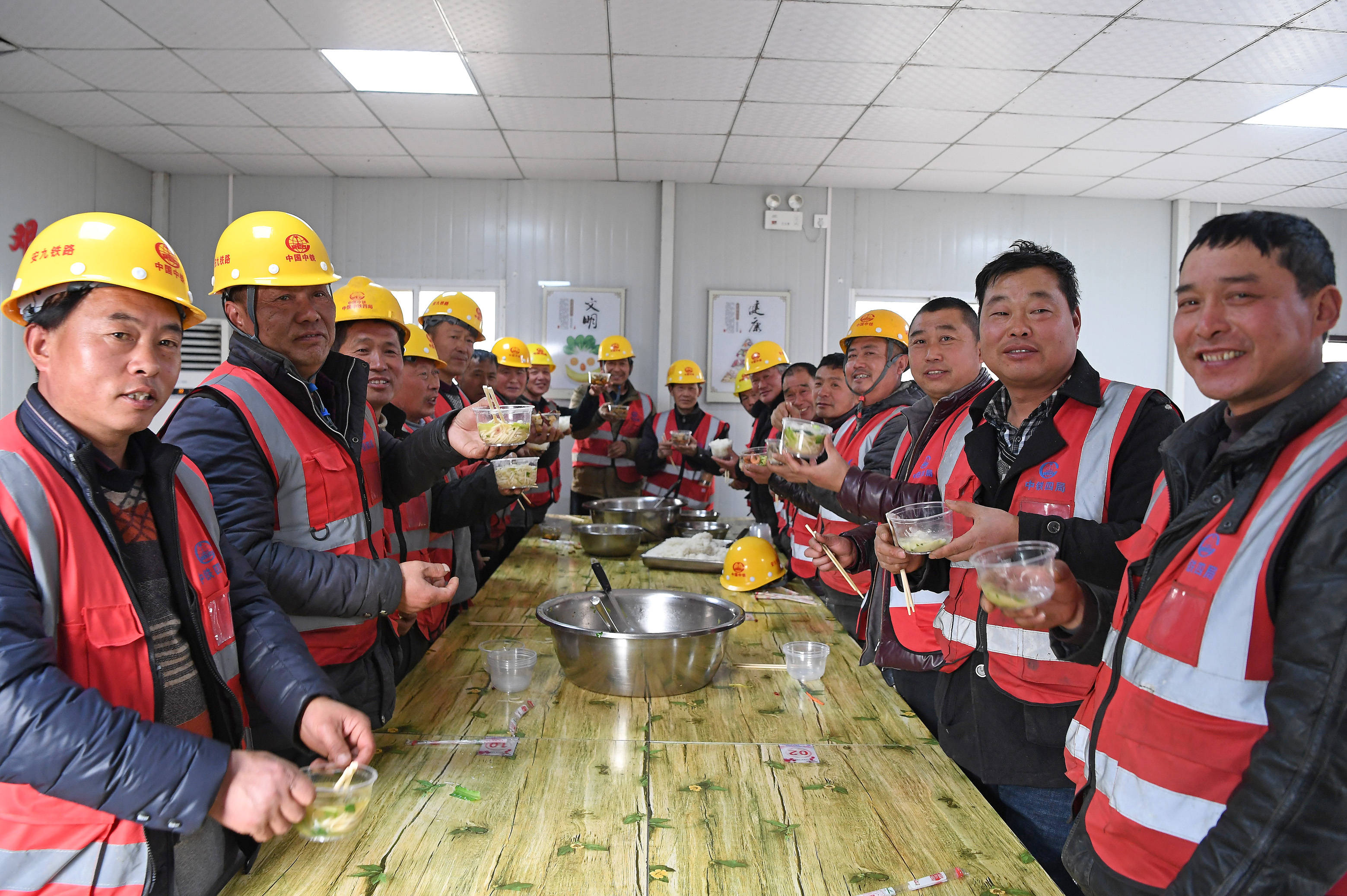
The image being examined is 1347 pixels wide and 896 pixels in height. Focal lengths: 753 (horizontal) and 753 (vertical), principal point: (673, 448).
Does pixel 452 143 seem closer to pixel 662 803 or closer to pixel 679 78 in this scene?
pixel 679 78

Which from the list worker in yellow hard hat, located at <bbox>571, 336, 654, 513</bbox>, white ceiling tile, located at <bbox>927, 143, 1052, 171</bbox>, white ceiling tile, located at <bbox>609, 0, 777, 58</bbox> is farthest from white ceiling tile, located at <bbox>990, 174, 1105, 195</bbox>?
worker in yellow hard hat, located at <bbox>571, 336, 654, 513</bbox>

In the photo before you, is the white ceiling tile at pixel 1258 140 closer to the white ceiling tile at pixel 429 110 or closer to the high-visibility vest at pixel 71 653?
the white ceiling tile at pixel 429 110

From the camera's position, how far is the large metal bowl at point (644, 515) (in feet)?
15.2

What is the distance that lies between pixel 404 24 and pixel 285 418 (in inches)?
151

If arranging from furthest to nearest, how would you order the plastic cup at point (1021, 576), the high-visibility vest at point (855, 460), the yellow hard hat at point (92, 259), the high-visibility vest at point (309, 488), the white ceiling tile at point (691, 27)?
the white ceiling tile at point (691, 27)
the high-visibility vest at point (855, 460)
the high-visibility vest at point (309, 488)
the plastic cup at point (1021, 576)
the yellow hard hat at point (92, 259)

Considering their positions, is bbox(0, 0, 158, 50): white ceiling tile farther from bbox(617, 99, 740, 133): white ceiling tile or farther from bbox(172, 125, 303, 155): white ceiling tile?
bbox(617, 99, 740, 133): white ceiling tile

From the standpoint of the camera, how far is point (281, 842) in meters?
1.45

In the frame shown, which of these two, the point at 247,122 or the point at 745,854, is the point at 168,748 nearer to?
the point at 745,854

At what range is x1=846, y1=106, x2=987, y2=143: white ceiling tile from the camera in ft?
19.8

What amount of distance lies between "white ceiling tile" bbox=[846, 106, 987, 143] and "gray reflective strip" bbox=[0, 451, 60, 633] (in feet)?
19.9

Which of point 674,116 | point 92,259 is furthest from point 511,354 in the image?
point 92,259

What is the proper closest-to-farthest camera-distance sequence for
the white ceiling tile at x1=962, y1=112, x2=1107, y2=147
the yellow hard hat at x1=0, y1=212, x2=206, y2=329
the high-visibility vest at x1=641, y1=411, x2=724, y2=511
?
the yellow hard hat at x1=0, y1=212, x2=206, y2=329
the white ceiling tile at x1=962, y1=112, x2=1107, y2=147
the high-visibility vest at x1=641, y1=411, x2=724, y2=511

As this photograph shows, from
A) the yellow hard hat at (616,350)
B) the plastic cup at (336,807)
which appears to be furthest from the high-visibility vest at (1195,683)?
the yellow hard hat at (616,350)

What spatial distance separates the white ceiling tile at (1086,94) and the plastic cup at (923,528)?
4848mm
